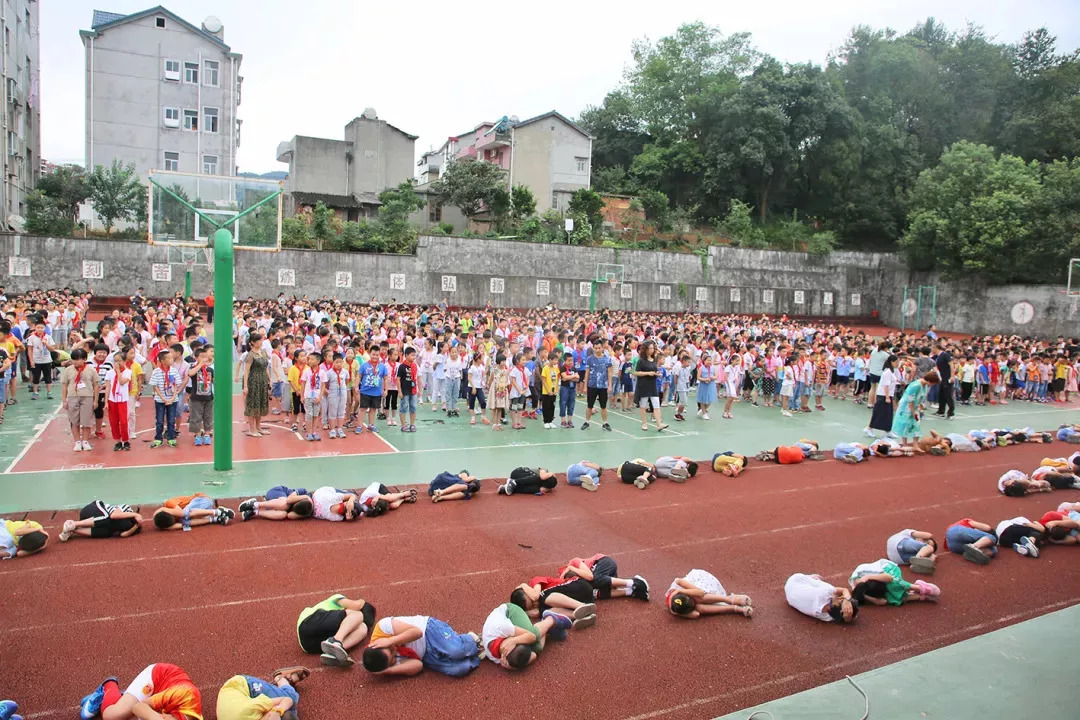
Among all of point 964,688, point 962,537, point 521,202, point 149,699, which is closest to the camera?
point 149,699

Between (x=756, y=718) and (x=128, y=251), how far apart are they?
32153 mm

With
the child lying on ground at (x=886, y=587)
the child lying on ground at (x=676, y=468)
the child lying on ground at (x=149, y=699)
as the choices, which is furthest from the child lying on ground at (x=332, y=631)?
the child lying on ground at (x=676, y=468)

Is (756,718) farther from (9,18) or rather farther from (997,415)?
(9,18)

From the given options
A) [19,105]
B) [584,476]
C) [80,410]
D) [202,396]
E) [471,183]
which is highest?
[19,105]

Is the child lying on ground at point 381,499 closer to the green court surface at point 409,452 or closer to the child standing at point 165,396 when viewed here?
the green court surface at point 409,452

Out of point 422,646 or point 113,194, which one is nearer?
point 422,646

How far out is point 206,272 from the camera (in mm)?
31328

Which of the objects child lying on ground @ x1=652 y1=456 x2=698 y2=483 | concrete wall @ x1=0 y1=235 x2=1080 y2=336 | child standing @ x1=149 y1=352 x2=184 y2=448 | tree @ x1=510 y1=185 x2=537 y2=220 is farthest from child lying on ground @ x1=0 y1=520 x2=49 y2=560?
tree @ x1=510 y1=185 x2=537 y2=220

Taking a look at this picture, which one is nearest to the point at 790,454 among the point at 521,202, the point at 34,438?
the point at 34,438

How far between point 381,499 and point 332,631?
326 centimetres

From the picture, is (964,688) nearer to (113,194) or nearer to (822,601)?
(822,601)

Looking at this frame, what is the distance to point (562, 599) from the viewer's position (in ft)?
20.9

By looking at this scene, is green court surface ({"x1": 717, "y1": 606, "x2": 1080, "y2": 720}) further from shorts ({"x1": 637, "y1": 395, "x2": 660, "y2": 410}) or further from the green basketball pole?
shorts ({"x1": 637, "y1": 395, "x2": 660, "y2": 410})

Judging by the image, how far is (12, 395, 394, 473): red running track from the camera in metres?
10.5
